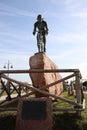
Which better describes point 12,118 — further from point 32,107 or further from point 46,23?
point 46,23

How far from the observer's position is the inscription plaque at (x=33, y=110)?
319 inches

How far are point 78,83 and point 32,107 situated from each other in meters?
2.20

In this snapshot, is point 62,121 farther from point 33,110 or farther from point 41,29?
point 41,29

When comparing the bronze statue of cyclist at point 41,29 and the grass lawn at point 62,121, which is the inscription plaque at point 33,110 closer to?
the grass lawn at point 62,121

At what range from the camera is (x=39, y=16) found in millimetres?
15117

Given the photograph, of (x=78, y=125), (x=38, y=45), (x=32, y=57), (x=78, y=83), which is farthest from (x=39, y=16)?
(x=78, y=125)

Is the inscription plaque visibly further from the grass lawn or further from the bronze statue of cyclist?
the bronze statue of cyclist

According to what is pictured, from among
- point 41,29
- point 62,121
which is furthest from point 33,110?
point 41,29

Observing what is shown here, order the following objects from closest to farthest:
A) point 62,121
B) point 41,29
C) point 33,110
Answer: point 33,110 < point 62,121 < point 41,29

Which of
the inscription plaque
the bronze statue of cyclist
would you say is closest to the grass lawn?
the inscription plaque

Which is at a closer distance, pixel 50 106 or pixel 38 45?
pixel 50 106

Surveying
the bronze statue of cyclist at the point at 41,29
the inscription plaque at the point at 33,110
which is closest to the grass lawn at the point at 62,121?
the inscription plaque at the point at 33,110

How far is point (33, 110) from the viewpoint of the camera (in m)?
8.20

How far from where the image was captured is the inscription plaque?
26.6 feet
